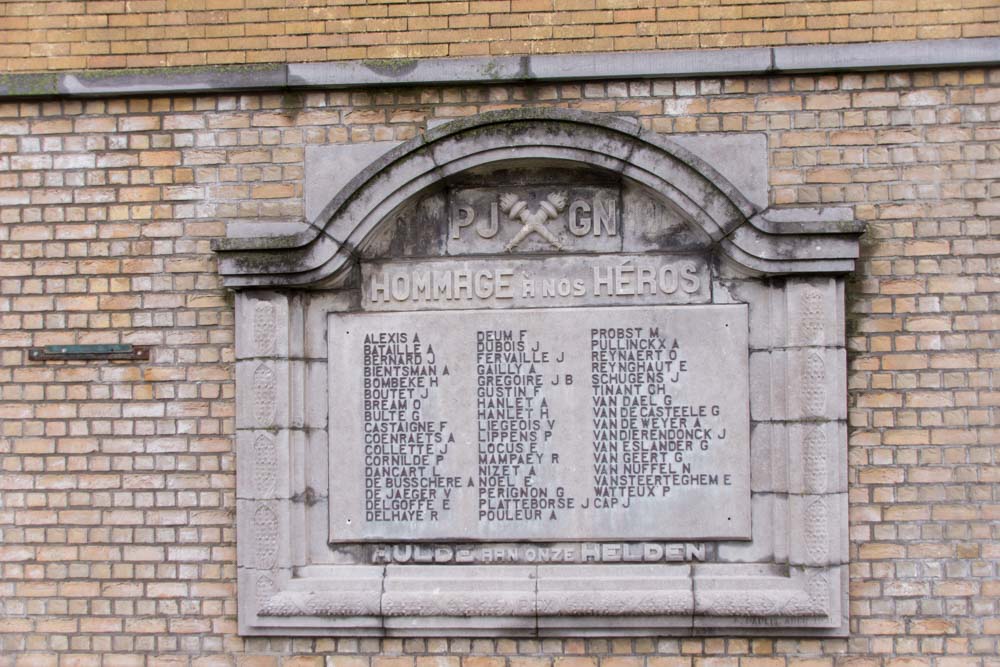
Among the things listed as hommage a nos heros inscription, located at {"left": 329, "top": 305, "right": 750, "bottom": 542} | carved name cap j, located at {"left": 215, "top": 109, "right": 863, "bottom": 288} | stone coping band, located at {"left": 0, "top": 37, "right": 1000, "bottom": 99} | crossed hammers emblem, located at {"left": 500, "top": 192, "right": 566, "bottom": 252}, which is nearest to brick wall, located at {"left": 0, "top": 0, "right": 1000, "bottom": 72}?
stone coping band, located at {"left": 0, "top": 37, "right": 1000, "bottom": 99}

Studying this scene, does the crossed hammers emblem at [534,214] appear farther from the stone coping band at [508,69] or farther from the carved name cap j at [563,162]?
the stone coping band at [508,69]

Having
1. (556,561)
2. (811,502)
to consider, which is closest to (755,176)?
(811,502)

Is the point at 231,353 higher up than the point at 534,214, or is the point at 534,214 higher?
the point at 534,214

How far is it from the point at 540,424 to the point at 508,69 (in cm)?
178

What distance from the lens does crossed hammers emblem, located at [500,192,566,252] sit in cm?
479

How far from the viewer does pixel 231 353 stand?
4.82 metres

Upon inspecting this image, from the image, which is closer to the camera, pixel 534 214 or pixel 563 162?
pixel 563 162

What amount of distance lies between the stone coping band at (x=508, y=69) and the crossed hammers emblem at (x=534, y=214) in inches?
23.3

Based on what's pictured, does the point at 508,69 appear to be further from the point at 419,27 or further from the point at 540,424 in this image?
the point at 540,424

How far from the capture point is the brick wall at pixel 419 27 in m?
4.70

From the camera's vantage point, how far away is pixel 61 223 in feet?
16.1

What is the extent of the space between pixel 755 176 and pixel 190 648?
146 inches

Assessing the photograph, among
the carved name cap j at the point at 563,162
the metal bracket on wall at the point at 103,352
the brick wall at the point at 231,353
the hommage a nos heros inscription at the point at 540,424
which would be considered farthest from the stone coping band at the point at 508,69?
the metal bracket on wall at the point at 103,352

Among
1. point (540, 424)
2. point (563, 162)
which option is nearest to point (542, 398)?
point (540, 424)
